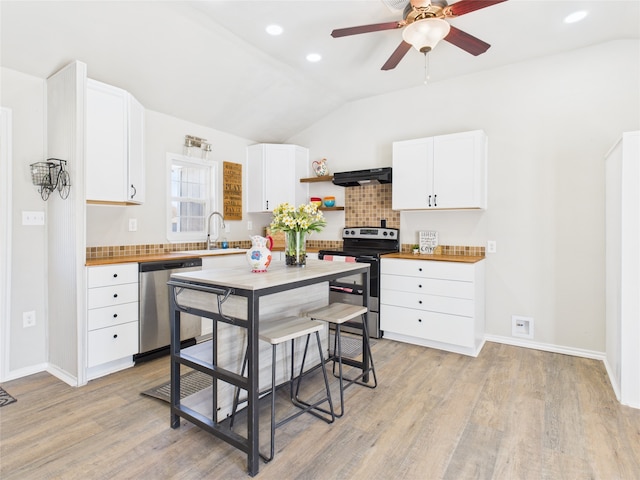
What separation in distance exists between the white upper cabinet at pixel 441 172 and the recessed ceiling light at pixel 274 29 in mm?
1637

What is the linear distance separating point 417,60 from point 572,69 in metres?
1.40

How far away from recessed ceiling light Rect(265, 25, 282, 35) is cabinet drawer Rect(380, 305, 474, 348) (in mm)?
2740

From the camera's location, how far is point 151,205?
364cm

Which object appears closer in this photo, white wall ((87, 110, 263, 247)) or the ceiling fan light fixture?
the ceiling fan light fixture

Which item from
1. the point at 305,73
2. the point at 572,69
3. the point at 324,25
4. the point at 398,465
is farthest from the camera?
the point at 305,73

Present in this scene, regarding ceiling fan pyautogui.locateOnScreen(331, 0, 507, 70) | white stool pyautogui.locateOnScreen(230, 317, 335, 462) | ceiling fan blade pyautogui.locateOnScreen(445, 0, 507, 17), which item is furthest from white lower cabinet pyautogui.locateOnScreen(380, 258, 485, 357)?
ceiling fan blade pyautogui.locateOnScreen(445, 0, 507, 17)

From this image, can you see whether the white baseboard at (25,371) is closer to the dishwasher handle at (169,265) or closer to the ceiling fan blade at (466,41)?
the dishwasher handle at (169,265)

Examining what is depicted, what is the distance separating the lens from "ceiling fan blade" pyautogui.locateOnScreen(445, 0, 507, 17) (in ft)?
6.51

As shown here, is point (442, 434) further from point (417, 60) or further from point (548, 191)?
point (417, 60)

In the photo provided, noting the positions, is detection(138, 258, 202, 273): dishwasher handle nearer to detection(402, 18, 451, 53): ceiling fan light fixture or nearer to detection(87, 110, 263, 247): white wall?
detection(87, 110, 263, 247): white wall

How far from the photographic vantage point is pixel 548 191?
3.35 m

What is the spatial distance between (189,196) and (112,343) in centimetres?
189

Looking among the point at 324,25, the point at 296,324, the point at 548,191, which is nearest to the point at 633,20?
the point at 548,191

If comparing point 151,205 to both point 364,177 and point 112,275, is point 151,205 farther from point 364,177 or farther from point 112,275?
point 364,177
